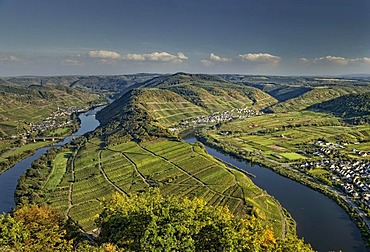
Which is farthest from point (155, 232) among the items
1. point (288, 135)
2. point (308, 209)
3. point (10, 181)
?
point (288, 135)

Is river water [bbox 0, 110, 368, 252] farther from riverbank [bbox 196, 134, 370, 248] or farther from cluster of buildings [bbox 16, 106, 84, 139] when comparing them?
cluster of buildings [bbox 16, 106, 84, 139]

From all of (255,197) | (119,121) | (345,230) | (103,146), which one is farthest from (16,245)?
(119,121)

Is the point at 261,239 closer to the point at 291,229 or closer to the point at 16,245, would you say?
the point at 16,245

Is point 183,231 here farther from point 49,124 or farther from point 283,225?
point 49,124

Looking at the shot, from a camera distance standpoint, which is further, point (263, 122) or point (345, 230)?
point (263, 122)

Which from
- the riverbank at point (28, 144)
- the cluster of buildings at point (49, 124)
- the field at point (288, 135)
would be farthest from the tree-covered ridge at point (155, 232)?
the cluster of buildings at point (49, 124)
